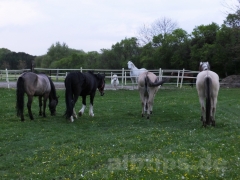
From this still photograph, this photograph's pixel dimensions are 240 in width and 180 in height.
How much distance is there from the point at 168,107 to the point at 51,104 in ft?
16.9

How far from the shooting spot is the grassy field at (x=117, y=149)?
207 inches

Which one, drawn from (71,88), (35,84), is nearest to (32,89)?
(35,84)

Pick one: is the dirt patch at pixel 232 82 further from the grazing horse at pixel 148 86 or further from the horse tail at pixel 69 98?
the horse tail at pixel 69 98

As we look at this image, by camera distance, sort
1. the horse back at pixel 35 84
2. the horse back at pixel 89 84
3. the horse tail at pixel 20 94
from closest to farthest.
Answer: the horse tail at pixel 20 94
the horse back at pixel 35 84
the horse back at pixel 89 84

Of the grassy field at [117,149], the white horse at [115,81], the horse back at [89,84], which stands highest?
the horse back at [89,84]

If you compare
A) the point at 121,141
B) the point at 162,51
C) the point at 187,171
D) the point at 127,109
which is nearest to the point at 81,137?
the point at 121,141

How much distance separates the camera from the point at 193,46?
35.4 meters

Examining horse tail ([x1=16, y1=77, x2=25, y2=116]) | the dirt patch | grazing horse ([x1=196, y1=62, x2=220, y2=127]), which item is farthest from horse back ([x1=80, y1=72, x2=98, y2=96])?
the dirt patch

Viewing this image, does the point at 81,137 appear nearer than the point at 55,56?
Yes

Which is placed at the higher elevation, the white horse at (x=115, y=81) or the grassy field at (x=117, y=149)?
the white horse at (x=115, y=81)

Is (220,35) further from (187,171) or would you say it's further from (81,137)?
(187,171)

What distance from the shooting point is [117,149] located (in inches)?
265

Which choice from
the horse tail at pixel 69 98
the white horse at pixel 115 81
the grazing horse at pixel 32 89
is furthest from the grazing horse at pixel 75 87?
the white horse at pixel 115 81

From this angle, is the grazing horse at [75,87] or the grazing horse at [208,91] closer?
the grazing horse at [208,91]
